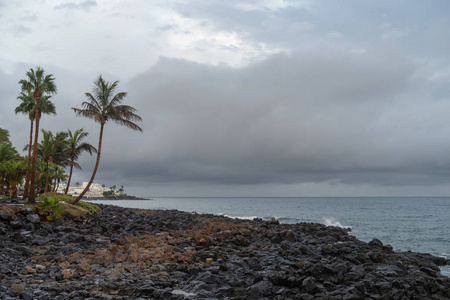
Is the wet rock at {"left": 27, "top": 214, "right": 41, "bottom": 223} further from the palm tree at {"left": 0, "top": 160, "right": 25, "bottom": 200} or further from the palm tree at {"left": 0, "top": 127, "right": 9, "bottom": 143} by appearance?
the palm tree at {"left": 0, "top": 127, "right": 9, "bottom": 143}

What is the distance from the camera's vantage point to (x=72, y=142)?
49656 mm

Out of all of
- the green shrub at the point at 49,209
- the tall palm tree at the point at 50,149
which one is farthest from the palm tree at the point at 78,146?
the green shrub at the point at 49,209

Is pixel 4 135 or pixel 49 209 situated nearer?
pixel 49 209

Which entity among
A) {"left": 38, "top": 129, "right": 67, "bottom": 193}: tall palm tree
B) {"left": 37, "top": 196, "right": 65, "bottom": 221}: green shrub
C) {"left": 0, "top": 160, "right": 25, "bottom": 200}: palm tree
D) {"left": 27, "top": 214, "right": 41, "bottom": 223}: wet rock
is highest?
{"left": 38, "top": 129, "right": 67, "bottom": 193}: tall palm tree

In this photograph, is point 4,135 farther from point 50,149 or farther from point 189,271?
point 189,271

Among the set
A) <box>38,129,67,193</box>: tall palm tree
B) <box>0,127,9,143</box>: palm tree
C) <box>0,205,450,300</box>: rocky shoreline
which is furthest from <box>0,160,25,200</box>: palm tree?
<box>0,205,450,300</box>: rocky shoreline

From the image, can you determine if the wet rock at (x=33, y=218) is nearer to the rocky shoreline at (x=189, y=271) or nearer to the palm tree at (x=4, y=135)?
the rocky shoreline at (x=189, y=271)

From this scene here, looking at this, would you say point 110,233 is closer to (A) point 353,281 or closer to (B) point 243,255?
(B) point 243,255

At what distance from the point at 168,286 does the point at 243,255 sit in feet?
15.7

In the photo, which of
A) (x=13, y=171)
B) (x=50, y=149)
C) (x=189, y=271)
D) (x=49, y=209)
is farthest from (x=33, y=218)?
(x=50, y=149)

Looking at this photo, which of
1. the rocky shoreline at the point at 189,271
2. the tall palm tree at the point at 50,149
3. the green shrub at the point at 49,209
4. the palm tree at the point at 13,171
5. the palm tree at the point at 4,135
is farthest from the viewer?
the palm tree at the point at 4,135

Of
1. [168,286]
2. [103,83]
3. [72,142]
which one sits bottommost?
[168,286]

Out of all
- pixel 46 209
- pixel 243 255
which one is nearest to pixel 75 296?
pixel 243 255

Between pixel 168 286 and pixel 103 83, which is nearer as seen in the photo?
pixel 168 286
